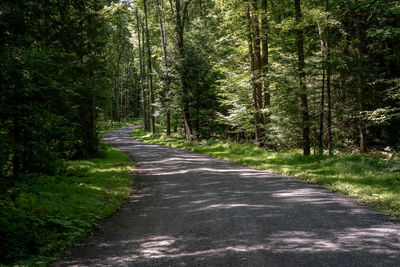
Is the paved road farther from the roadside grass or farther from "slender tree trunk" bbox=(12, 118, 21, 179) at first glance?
"slender tree trunk" bbox=(12, 118, 21, 179)

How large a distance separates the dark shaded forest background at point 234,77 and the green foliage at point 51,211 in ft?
2.03

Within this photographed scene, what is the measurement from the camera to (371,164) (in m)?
10.3

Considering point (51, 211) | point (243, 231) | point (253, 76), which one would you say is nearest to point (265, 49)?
point (253, 76)

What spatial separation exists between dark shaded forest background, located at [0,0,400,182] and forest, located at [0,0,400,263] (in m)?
0.05

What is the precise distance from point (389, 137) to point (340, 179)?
784 cm

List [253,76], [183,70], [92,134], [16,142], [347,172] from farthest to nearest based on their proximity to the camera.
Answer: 1. [183,70]
2. [253,76]
3. [92,134]
4. [347,172]
5. [16,142]

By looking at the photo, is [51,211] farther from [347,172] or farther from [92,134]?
[92,134]

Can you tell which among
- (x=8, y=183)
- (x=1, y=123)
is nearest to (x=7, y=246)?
(x=8, y=183)

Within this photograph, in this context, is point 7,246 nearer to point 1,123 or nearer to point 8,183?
point 8,183

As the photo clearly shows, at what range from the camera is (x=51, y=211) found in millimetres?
6469

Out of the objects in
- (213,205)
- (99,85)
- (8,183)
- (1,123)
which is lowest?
(213,205)

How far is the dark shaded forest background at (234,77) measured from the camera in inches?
254

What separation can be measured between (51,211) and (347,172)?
29.9 feet

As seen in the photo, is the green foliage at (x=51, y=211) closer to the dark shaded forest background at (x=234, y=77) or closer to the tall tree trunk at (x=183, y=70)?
the dark shaded forest background at (x=234, y=77)
